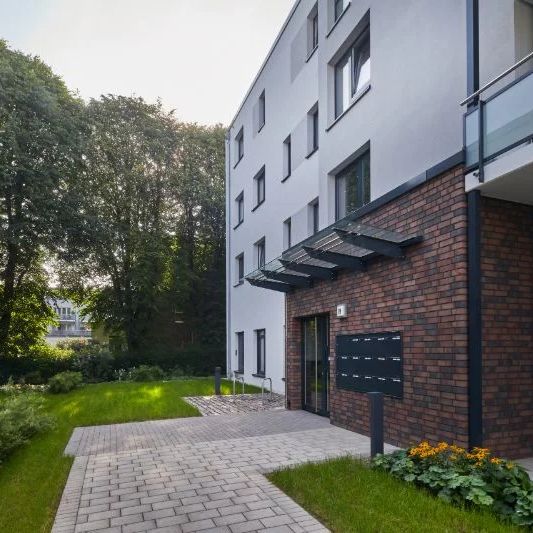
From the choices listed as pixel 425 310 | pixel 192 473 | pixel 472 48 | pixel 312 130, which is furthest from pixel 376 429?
pixel 312 130

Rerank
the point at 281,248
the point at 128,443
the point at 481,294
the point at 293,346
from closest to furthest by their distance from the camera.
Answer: the point at 481,294 < the point at 128,443 < the point at 293,346 < the point at 281,248

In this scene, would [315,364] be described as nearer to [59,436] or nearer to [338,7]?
[59,436]

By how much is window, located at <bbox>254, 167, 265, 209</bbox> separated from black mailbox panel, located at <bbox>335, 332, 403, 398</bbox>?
378 inches

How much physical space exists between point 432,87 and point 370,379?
467 cm

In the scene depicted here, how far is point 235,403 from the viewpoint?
1270 centimetres

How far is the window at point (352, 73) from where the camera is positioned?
31.9 ft

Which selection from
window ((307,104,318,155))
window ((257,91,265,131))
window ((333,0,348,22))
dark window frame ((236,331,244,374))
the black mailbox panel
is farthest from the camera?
dark window frame ((236,331,244,374))

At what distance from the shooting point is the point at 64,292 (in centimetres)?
2436

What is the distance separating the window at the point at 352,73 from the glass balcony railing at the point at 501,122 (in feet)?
13.1

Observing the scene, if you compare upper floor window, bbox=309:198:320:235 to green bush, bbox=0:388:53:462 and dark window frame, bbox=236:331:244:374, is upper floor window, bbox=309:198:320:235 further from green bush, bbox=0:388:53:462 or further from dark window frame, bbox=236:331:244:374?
green bush, bbox=0:388:53:462

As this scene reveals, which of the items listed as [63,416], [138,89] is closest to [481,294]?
[63,416]

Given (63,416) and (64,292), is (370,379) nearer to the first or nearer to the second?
(63,416)

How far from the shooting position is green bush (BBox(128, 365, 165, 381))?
20.6 m

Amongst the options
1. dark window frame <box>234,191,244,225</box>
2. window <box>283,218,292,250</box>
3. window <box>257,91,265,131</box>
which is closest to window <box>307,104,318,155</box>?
window <box>283,218,292,250</box>
